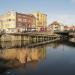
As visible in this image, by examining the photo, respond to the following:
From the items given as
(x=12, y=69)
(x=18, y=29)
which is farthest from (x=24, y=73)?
(x=18, y=29)

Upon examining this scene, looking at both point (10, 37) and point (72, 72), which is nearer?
point (72, 72)

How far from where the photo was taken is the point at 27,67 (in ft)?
138

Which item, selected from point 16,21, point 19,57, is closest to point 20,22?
point 16,21

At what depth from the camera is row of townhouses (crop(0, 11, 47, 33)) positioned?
154 meters

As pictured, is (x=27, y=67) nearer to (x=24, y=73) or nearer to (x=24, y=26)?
(x=24, y=73)

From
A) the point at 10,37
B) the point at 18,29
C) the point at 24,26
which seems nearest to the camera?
the point at 10,37

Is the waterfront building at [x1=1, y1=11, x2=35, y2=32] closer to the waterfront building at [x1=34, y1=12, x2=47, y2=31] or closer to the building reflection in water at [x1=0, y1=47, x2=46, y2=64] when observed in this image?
the waterfront building at [x1=34, y1=12, x2=47, y2=31]

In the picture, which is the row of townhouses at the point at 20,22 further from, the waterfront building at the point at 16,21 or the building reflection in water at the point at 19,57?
the building reflection in water at the point at 19,57

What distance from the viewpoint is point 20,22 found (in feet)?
522

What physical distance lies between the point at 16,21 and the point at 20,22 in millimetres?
5847

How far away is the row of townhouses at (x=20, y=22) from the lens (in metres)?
154

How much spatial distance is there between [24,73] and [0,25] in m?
141

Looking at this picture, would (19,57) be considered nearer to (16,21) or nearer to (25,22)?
(16,21)

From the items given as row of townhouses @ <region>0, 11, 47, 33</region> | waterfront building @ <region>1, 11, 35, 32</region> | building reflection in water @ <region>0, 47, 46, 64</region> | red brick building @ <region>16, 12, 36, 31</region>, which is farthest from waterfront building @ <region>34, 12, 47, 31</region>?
building reflection in water @ <region>0, 47, 46, 64</region>
